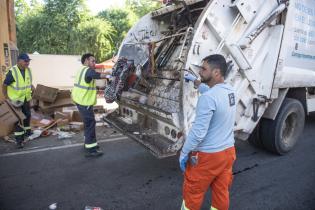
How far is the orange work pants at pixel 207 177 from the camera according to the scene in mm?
2266

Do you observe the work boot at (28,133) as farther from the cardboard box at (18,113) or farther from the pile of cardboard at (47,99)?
the pile of cardboard at (47,99)

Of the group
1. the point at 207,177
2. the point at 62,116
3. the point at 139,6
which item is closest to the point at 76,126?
the point at 62,116

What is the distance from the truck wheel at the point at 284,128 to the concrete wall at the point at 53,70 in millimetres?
10047

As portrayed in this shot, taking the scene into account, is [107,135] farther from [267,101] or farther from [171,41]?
[267,101]

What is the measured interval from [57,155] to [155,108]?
74.0 inches

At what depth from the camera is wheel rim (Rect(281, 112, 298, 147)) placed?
4.64m

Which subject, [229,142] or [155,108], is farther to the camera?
[155,108]

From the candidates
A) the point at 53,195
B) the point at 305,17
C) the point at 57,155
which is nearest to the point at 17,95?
the point at 57,155

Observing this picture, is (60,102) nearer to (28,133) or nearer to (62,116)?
(62,116)

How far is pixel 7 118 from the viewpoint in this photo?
5543 millimetres

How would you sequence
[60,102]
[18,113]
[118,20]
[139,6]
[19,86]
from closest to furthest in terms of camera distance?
[19,86], [18,113], [60,102], [118,20], [139,6]

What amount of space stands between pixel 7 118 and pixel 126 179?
306cm

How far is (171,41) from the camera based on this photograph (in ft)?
14.6

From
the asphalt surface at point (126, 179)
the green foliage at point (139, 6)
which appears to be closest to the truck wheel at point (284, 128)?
the asphalt surface at point (126, 179)
